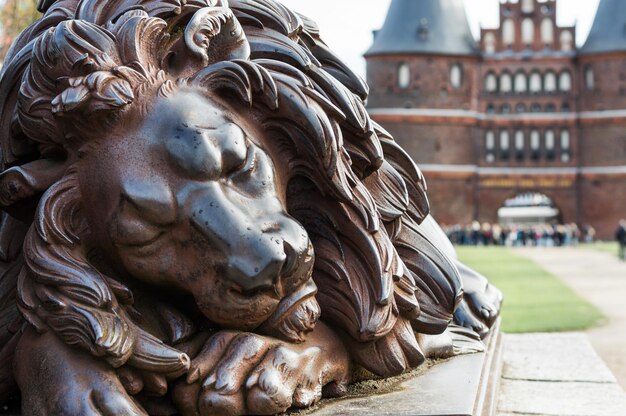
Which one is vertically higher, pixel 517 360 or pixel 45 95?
pixel 45 95

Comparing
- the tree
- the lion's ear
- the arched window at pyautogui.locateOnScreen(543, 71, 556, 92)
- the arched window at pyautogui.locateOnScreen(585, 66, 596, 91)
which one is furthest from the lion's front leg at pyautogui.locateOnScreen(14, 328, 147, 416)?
the arched window at pyautogui.locateOnScreen(543, 71, 556, 92)

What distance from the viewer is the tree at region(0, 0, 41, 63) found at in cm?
1209

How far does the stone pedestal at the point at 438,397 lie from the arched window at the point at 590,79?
124 feet

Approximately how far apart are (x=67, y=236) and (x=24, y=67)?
13.8 inches

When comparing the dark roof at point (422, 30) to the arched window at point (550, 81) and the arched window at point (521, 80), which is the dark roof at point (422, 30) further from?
the arched window at point (550, 81)

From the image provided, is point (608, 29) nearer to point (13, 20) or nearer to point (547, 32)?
point (547, 32)

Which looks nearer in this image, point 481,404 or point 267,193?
point 267,193

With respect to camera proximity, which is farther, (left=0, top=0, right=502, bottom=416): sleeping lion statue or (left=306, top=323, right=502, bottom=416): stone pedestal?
(left=306, top=323, right=502, bottom=416): stone pedestal

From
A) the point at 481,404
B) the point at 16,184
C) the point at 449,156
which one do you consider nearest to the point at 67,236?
the point at 16,184

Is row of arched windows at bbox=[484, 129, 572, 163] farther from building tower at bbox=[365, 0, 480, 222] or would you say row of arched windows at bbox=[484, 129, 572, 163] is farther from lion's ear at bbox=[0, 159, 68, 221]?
lion's ear at bbox=[0, 159, 68, 221]

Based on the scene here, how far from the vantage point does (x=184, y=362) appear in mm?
1449

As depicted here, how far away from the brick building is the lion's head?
3551 centimetres

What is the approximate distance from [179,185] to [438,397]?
60cm

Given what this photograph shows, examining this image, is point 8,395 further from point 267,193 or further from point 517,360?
point 517,360
